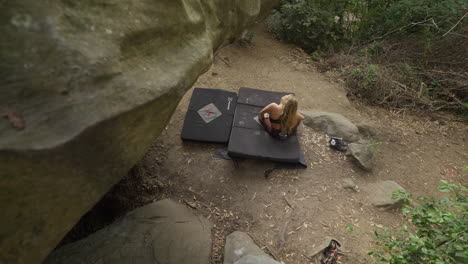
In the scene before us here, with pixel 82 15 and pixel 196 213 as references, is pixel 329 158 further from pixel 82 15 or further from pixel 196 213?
pixel 82 15

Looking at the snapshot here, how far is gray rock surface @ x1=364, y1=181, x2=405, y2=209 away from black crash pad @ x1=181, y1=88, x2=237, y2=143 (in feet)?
6.48

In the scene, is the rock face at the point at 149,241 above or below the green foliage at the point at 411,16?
below

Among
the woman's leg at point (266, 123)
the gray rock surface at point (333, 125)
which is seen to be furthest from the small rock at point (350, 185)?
the woman's leg at point (266, 123)

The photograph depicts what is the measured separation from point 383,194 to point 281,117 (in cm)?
157

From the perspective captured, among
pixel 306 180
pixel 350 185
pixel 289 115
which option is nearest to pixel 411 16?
pixel 289 115

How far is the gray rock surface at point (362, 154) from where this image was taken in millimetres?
3969

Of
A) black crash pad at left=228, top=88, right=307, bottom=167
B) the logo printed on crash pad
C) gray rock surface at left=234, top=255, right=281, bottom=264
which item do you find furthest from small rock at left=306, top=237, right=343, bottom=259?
the logo printed on crash pad

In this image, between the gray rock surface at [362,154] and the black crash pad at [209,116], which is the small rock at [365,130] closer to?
the gray rock surface at [362,154]

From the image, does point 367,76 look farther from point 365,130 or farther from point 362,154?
point 362,154

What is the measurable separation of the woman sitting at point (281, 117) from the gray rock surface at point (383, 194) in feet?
4.05

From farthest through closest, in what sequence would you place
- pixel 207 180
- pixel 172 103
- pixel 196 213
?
pixel 207 180 < pixel 196 213 < pixel 172 103

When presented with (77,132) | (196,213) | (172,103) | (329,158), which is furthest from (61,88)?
(329,158)

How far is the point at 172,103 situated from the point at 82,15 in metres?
0.76

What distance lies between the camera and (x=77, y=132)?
1.48 meters
